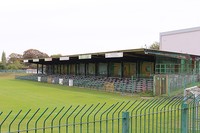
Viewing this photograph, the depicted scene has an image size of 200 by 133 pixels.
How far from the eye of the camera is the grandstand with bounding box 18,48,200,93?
26.7 meters

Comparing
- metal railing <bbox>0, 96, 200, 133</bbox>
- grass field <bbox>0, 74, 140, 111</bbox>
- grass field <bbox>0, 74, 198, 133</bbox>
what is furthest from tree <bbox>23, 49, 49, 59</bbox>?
metal railing <bbox>0, 96, 200, 133</bbox>

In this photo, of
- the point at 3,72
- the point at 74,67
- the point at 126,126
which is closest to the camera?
the point at 126,126

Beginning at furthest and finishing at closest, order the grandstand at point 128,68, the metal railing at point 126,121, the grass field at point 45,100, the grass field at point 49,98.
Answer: the grandstand at point 128,68 → the grass field at point 49,98 → the grass field at point 45,100 → the metal railing at point 126,121

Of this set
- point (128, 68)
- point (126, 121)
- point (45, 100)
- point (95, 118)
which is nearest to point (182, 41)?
point (128, 68)

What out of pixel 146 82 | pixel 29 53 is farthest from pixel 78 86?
pixel 29 53

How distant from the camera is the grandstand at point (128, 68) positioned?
87.7ft

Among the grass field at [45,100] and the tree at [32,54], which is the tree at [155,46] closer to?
the tree at [32,54]

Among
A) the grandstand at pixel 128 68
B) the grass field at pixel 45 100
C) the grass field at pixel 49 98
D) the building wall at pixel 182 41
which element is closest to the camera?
the grass field at pixel 45 100

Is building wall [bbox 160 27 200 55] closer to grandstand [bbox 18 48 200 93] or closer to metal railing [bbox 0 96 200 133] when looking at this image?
grandstand [bbox 18 48 200 93]

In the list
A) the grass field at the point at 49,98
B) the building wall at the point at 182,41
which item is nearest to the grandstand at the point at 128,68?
the grass field at the point at 49,98

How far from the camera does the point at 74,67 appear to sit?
46.8 meters

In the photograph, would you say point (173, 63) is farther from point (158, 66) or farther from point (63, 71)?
point (63, 71)

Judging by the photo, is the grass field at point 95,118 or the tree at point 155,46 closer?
the grass field at point 95,118

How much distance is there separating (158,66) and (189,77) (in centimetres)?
274
